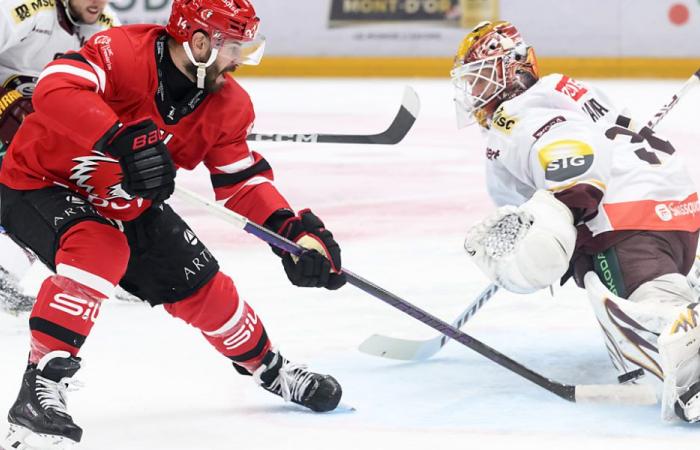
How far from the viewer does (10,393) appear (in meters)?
2.84

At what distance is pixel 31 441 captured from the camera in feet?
7.70

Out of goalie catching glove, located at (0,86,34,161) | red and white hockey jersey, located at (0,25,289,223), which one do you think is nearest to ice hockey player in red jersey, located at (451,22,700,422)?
red and white hockey jersey, located at (0,25,289,223)

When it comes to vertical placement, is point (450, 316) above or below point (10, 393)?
below

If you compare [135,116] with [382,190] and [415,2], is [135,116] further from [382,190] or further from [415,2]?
[415,2]

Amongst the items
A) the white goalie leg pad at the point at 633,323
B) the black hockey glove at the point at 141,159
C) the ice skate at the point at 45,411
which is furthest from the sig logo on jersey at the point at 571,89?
the ice skate at the point at 45,411

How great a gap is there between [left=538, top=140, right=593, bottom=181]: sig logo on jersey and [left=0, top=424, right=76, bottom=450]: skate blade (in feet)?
3.77

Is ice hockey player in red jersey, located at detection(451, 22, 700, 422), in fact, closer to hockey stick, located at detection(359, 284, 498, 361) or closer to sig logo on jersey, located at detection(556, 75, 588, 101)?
sig logo on jersey, located at detection(556, 75, 588, 101)

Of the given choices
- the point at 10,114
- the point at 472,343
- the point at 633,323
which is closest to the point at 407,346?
the point at 472,343

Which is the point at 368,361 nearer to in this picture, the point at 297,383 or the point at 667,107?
the point at 297,383

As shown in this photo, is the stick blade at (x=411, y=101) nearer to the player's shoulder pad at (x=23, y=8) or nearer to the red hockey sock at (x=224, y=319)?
the player's shoulder pad at (x=23, y=8)

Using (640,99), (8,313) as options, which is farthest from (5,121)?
(640,99)

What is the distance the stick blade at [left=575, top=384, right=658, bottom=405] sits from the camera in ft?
8.99

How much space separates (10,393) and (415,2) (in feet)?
23.3

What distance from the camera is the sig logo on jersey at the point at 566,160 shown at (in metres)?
2.70
